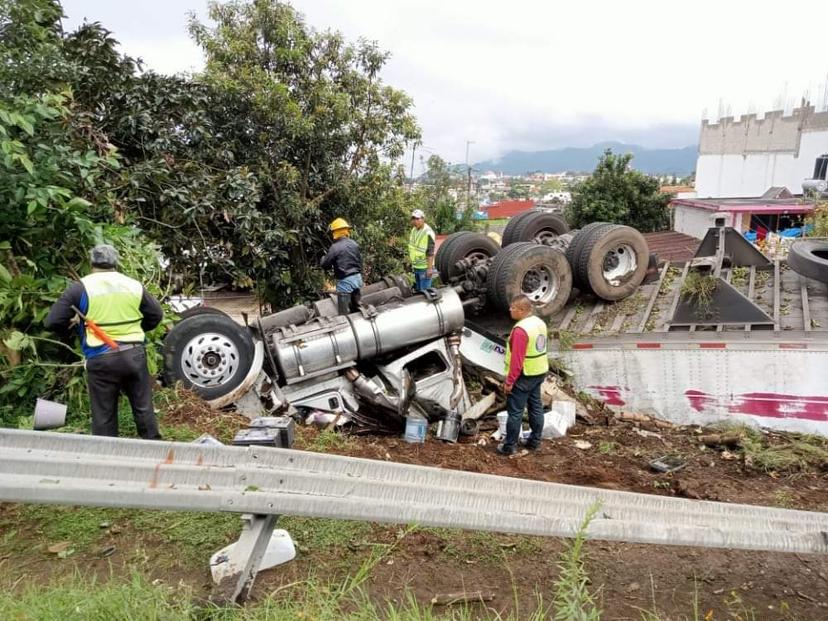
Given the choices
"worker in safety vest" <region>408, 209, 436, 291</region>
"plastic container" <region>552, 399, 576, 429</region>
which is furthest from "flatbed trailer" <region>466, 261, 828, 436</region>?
"worker in safety vest" <region>408, 209, 436, 291</region>

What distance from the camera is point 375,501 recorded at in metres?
2.15

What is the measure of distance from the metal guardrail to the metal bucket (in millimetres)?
1743

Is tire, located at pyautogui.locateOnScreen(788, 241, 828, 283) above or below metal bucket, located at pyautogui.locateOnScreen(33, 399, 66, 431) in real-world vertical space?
above

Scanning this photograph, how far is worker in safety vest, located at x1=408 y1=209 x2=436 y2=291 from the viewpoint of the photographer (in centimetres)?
667

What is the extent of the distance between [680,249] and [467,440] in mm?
12378

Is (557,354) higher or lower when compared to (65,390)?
lower

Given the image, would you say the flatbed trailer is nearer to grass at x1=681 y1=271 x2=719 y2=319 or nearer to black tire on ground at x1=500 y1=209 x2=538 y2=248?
grass at x1=681 y1=271 x2=719 y2=319

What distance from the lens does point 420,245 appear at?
6727mm

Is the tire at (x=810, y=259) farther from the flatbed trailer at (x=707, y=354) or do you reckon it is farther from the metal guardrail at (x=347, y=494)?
the metal guardrail at (x=347, y=494)

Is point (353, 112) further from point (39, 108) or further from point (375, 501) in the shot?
point (375, 501)

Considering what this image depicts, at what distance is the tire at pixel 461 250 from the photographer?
7.28 meters

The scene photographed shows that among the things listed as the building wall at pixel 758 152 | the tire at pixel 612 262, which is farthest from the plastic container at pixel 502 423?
the building wall at pixel 758 152

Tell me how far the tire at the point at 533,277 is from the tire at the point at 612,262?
228 mm

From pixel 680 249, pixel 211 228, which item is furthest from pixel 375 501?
pixel 680 249
